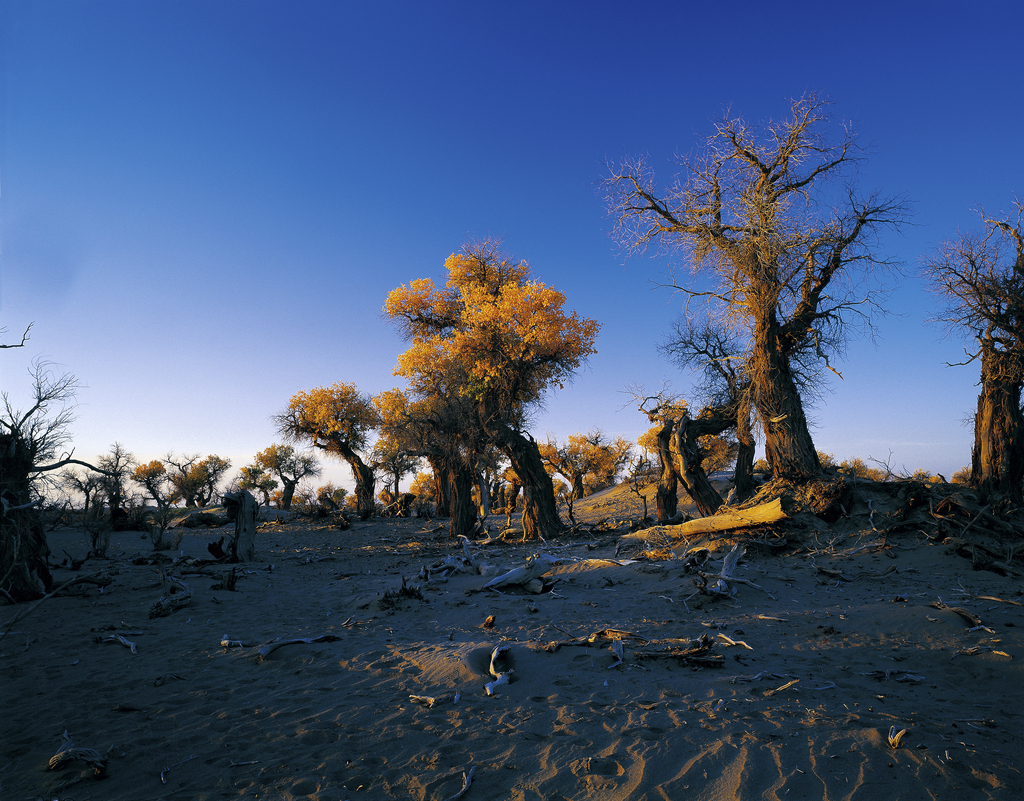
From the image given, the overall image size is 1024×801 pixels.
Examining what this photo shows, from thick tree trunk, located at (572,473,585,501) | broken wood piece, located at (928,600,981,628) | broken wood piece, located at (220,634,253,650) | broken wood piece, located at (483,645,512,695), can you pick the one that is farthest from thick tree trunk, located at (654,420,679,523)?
thick tree trunk, located at (572,473,585,501)

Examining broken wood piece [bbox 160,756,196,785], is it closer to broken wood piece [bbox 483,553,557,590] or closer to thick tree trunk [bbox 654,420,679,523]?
broken wood piece [bbox 483,553,557,590]

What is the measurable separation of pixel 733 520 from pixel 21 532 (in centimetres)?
1208

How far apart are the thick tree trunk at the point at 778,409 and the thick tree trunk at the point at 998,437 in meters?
4.27

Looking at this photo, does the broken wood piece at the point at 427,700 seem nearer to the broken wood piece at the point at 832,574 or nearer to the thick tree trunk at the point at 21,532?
the thick tree trunk at the point at 21,532

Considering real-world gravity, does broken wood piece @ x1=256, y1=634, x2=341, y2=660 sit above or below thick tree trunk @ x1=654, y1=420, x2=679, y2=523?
below

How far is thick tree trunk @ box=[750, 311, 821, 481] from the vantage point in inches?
433

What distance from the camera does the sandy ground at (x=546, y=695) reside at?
288 centimetres

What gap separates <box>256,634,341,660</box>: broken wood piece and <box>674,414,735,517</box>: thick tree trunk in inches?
426

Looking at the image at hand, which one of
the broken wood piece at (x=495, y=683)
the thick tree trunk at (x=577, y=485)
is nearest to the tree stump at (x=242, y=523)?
the broken wood piece at (x=495, y=683)

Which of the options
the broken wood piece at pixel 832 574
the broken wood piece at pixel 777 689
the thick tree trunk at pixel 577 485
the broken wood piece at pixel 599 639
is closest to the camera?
the broken wood piece at pixel 777 689

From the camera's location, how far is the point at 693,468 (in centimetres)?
1477

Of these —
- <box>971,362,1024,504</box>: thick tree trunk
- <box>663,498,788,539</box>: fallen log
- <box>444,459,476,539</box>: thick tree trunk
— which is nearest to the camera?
<box>663,498,788,539</box>: fallen log

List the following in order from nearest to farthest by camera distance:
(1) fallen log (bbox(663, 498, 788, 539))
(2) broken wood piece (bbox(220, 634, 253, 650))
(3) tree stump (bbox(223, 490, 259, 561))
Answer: (2) broken wood piece (bbox(220, 634, 253, 650)) → (1) fallen log (bbox(663, 498, 788, 539)) → (3) tree stump (bbox(223, 490, 259, 561))

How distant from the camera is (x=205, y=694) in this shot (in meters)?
4.20
